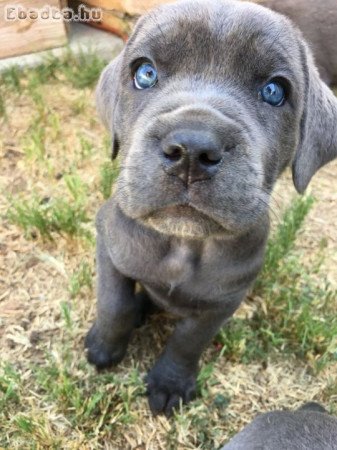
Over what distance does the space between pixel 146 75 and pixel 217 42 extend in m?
0.33

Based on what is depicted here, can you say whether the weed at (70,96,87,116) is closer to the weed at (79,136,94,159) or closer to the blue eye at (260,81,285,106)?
the weed at (79,136,94,159)

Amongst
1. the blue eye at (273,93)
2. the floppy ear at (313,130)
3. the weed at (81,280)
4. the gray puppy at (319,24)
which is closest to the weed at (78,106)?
the weed at (81,280)

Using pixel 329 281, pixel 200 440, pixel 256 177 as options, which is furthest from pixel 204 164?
pixel 329 281

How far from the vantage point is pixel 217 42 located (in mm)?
2412

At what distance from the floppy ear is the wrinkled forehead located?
0.82 feet

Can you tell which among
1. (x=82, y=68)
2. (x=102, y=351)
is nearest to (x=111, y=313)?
(x=102, y=351)

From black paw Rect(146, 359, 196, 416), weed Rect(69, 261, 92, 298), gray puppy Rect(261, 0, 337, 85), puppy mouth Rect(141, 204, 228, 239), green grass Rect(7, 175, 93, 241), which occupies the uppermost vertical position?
puppy mouth Rect(141, 204, 228, 239)

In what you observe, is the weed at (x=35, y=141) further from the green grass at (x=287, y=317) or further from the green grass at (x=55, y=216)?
the green grass at (x=287, y=317)

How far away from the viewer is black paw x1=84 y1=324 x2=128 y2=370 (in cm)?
329

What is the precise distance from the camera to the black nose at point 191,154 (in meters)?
2.01

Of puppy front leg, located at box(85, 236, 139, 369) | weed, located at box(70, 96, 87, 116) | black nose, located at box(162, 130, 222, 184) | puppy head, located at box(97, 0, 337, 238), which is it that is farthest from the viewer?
weed, located at box(70, 96, 87, 116)

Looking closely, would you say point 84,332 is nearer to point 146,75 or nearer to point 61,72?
point 146,75

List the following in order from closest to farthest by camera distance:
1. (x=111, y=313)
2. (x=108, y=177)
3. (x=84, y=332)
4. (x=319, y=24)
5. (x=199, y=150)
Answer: (x=199, y=150), (x=111, y=313), (x=84, y=332), (x=108, y=177), (x=319, y=24)

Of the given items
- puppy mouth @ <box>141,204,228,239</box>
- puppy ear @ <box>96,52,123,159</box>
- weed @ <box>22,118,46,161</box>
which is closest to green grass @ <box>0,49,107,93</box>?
weed @ <box>22,118,46,161</box>
